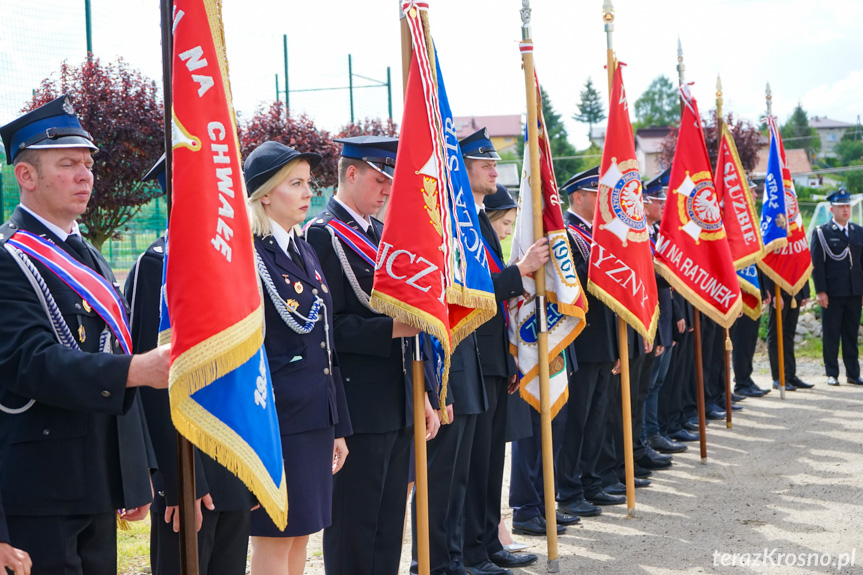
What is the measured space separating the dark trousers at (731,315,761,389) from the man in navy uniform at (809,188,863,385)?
1.38 meters

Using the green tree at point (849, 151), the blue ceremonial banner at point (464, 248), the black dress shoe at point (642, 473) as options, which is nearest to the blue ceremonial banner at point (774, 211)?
the black dress shoe at point (642, 473)

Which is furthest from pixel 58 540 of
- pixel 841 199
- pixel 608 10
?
pixel 841 199

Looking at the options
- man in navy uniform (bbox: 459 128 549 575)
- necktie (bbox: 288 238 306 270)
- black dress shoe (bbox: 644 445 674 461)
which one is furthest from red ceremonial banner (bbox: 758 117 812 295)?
necktie (bbox: 288 238 306 270)

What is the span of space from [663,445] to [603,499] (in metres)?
1.90

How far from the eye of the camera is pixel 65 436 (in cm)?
263

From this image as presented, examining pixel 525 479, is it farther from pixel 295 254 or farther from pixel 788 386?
pixel 788 386

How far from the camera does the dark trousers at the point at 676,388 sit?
8.52 m

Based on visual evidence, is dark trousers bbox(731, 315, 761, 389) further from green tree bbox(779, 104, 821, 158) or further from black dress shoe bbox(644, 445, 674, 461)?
green tree bbox(779, 104, 821, 158)

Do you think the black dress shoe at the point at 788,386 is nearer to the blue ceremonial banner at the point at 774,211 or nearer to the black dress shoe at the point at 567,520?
the blue ceremonial banner at the point at 774,211

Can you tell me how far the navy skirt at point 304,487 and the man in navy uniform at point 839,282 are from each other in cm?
962

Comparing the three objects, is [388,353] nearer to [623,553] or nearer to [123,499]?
[123,499]

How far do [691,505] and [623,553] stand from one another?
124cm

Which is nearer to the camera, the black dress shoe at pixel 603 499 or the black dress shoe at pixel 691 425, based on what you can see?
the black dress shoe at pixel 603 499

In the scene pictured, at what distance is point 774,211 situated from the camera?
10344 mm
